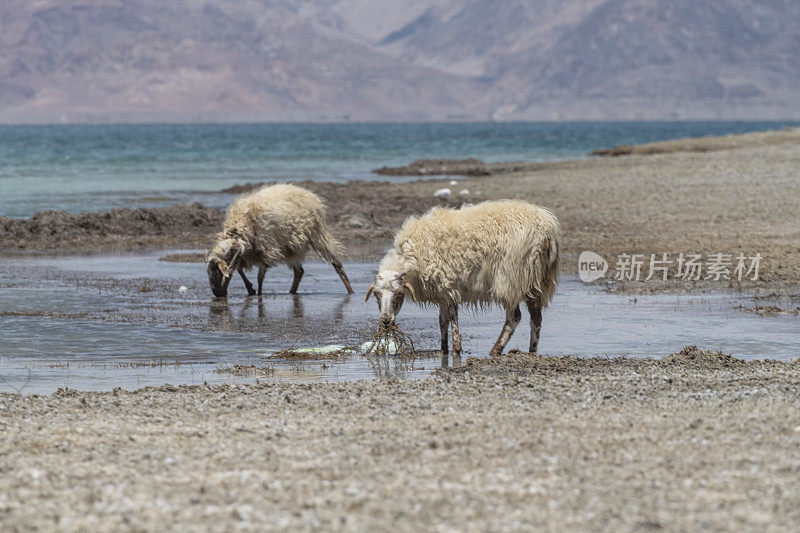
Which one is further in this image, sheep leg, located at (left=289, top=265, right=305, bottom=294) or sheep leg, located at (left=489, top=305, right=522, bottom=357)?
sheep leg, located at (left=289, top=265, right=305, bottom=294)

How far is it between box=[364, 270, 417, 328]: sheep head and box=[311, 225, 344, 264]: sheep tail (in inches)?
233

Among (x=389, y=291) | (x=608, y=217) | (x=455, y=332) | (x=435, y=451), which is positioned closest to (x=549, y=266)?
(x=455, y=332)

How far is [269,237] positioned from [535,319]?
6.25 m

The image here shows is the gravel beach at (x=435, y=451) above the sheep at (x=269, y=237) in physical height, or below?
below

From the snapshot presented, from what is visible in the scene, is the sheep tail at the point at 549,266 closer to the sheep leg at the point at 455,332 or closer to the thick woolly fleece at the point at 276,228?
the sheep leg at the point at 455,332

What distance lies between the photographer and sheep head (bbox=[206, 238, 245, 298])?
15836 millimetres

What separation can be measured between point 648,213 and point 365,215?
7.11 meters

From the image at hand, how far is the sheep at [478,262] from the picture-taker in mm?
10820

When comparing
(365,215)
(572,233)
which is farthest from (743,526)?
(365,215)

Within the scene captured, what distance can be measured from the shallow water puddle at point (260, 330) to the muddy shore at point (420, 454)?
124 centimetres

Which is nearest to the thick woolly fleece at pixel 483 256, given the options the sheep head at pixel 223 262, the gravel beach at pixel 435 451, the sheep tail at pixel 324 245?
the gravel beach at pixel 435 451

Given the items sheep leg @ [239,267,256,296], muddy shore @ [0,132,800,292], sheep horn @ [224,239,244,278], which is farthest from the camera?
muddy shore @ [0,132,800,292]

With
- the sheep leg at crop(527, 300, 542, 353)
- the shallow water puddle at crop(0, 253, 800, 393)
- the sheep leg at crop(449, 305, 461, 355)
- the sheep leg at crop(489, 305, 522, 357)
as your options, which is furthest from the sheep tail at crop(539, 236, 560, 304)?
the sheep leg at crop(449, 305, 461, 355)

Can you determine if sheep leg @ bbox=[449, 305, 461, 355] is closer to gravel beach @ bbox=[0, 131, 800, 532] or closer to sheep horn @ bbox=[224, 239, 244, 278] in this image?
gravel beach @ bbox=[0, 131, 800, 532]
